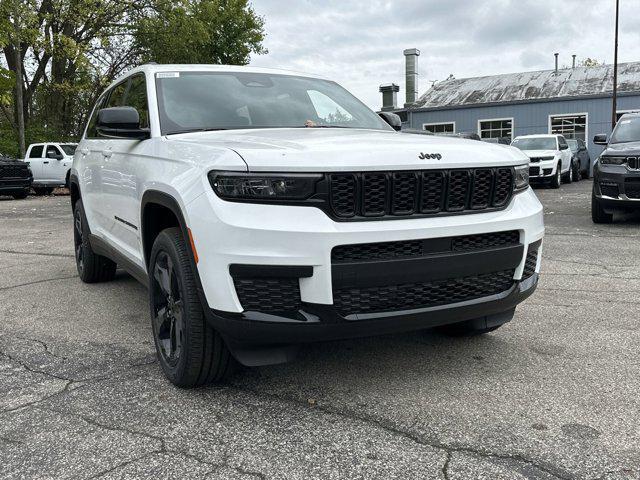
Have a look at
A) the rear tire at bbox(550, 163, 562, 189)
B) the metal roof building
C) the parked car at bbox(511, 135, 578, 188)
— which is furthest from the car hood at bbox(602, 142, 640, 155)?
the metal roof building

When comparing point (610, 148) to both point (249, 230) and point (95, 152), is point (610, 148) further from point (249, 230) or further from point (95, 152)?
point (249, 230)

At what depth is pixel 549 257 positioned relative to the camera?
22.5ft

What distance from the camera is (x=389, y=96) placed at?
34.1 metres

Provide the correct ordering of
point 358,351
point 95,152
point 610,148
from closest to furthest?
point 358,351 → point 95,152 → point 610,148

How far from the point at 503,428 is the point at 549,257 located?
4.58 m

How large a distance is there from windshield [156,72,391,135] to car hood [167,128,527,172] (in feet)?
1.42

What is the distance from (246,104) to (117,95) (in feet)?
5.55

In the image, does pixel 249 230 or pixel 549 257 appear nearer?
pixel 249 230

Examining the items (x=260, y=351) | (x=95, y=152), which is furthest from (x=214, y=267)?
(x=95, y=152)

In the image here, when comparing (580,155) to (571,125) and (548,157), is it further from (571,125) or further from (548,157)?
(571,125)

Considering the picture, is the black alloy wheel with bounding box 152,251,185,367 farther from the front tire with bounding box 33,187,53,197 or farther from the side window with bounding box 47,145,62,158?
the front tire with bounding box 33,187,53,197

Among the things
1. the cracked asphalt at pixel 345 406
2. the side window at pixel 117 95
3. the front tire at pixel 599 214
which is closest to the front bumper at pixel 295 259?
the cracked asphalt at pixel 345 406

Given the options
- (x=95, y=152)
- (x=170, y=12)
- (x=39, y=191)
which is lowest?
(x=39, y=191)

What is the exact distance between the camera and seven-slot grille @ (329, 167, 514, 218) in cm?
268
